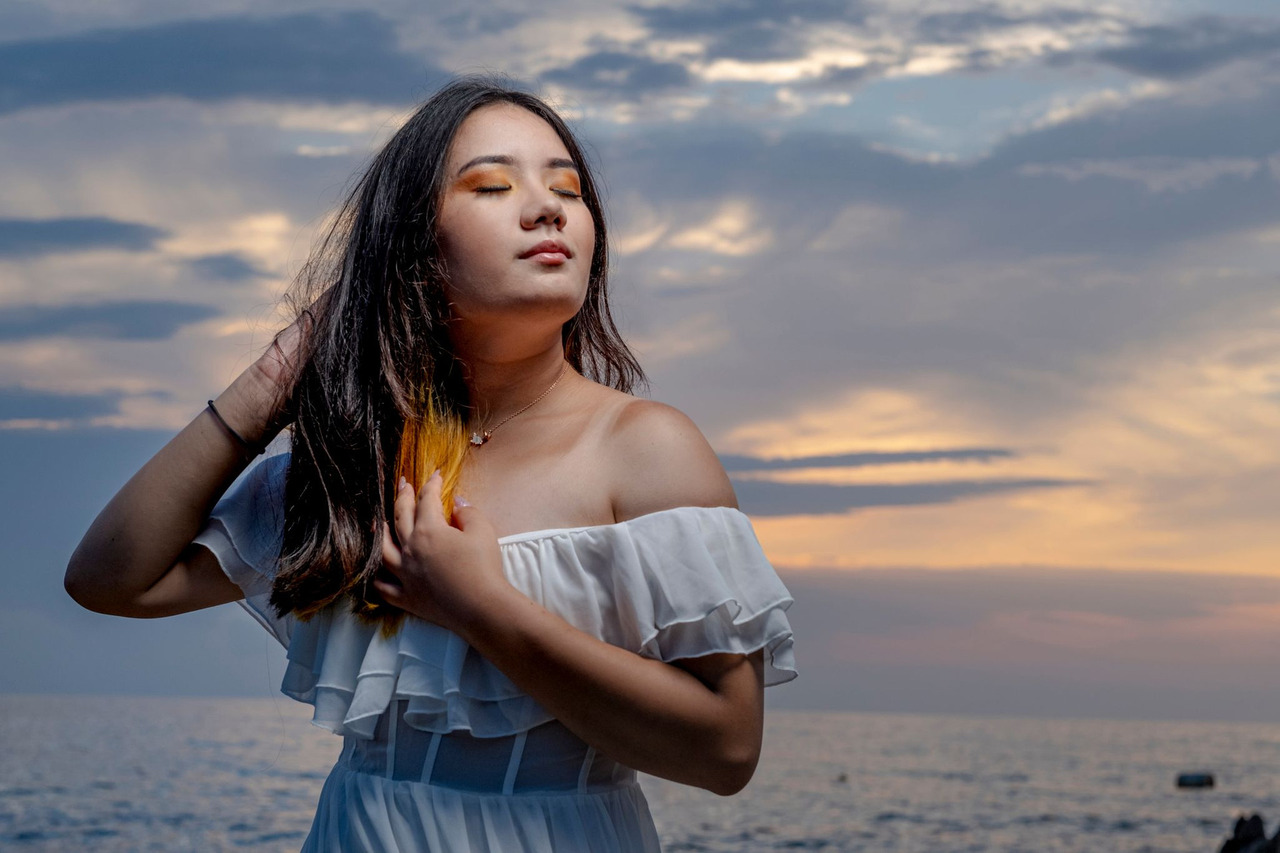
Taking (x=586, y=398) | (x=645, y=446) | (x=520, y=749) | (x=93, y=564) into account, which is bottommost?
(x=520, y=749)

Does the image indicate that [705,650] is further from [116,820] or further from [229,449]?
[116,820]

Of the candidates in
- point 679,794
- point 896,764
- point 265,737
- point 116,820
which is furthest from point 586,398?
point 265,737

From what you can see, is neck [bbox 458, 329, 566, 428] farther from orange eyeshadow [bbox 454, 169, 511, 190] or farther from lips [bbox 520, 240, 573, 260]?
orange eyeshadow [bbox 454, 169, 511, 190]

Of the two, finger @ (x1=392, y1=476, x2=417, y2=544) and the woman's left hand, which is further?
finger @ (x1=392, y1=476, x2=417, y2=544)

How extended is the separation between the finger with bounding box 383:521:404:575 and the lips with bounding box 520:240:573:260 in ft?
1.72

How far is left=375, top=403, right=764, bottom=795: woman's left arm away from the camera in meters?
1.65

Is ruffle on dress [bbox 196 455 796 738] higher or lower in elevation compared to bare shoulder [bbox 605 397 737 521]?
lower

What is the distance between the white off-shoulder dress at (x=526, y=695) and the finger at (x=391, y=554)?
0.10 meters

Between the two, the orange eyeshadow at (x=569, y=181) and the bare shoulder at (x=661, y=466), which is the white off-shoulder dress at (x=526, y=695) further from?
the orange eyeshadow at (x=569, y=181)

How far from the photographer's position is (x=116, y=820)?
22.0 m

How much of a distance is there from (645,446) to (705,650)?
0.34 m

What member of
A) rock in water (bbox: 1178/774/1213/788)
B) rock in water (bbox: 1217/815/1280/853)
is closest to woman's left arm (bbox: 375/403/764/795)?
rock in water (bbox: 1217/815/1280/853)

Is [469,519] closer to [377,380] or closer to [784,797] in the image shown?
[377,380]

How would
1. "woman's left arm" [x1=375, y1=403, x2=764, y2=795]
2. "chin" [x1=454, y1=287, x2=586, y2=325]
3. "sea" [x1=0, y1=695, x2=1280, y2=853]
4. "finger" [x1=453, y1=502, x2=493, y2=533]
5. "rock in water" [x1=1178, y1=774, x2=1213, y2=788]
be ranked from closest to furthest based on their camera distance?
1. "woman's left arm" [x1=375, y1=403, x2=764, y2=795]
2. "finger" [x1=453, y1=502, x2=493, y2=533]
3. "chin" [x1=454, y1=287, x2=586, y2=325]
4. "sea" [x1=0, y1=695, x2=1280, y2=853]
5. "rock in water" [x1=1178, y1=774, x2=1213, y2=788]
